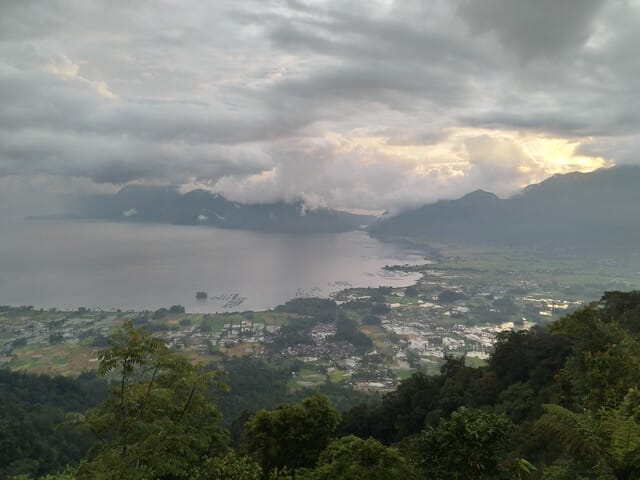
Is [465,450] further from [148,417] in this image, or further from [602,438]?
[148,417]

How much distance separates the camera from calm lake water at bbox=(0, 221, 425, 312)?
84000 millimetres

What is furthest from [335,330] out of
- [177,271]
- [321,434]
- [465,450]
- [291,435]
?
[177,271]

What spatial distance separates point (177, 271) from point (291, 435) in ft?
364

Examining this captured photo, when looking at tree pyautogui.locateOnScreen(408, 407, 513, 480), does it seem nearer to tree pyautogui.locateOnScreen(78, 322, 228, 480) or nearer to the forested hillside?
the forested hillside

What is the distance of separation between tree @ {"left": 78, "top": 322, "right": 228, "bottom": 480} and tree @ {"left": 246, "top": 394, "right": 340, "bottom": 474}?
295cm

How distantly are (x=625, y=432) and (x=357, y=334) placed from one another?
5397cm

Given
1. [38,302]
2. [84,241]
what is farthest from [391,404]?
[84,241]

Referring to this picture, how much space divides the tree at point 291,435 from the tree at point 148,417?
295 centimetres

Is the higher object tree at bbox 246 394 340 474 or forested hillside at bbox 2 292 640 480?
forested hillside at bbox 2 292 640 480

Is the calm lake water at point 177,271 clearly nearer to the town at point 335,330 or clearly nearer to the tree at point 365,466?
the town at point 335,330

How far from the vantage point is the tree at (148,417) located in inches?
238

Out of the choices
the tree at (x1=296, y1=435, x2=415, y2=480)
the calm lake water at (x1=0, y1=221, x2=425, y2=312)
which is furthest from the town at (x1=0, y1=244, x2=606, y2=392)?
the tree at (x1=296, y1=435, x2=415, y2=480)

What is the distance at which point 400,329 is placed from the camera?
2384 inches

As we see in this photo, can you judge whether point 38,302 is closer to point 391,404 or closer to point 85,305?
point 85,305
